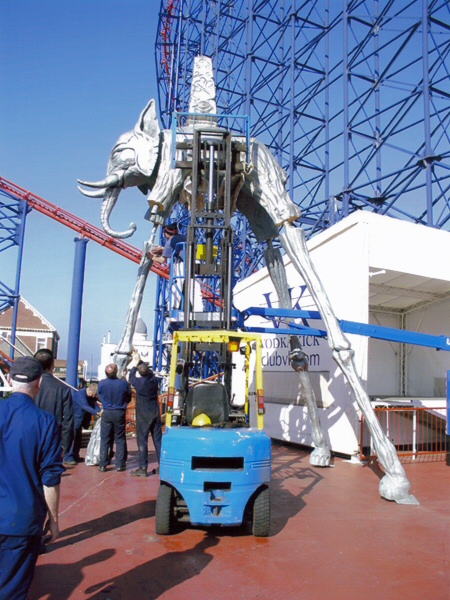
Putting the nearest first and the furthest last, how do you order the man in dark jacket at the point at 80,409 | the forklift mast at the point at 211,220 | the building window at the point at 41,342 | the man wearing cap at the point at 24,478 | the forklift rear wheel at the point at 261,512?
the man wearing cap at the point at 24,478 → the forklift rear wheel at the point at 261,512 → the forklift mast at the point at 211,220 → the man in dark jacket at the point at 80,409 → the building window at the point at 41,342

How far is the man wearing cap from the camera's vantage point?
111 inches

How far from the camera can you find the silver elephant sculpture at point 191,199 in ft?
28.0

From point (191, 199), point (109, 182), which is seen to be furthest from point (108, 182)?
point (191, 199)

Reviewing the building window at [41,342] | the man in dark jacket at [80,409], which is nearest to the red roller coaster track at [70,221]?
the man in dark jacket at [80,409]

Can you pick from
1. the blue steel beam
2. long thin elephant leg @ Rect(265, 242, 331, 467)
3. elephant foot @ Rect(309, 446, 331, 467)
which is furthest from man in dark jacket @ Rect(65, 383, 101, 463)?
elephant foot @ Rect(309, 446, 331, 467)

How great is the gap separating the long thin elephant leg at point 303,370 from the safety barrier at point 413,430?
118 cm

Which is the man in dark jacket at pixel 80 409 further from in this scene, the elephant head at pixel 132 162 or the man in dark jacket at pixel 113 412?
the elephant head at pixel 132 162

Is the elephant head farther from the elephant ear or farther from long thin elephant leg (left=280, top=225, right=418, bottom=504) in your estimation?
long thin elephant leg (left=280, top=225, right=418, bottom=504)

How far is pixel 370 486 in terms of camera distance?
8398 mm

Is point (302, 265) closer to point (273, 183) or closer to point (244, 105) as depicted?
point (273, 183)

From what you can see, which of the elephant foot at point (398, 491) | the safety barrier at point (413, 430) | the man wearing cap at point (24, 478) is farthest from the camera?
the safety barrier at point (413, 430)

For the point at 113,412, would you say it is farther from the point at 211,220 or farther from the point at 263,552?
the point at 263,552

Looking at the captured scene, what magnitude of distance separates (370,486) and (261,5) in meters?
21.6

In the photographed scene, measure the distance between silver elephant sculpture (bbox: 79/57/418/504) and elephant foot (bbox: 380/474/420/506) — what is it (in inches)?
50.6
